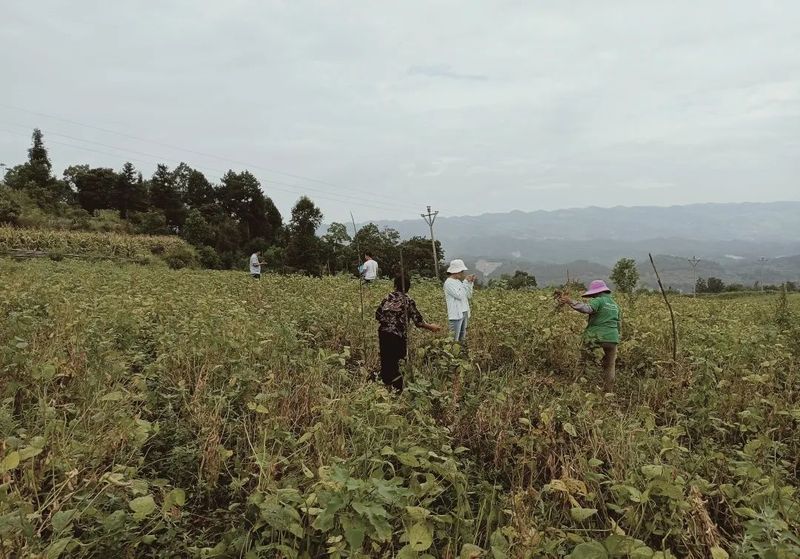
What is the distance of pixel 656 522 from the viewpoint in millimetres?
2742

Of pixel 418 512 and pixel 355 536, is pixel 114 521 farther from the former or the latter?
pixel 418 512

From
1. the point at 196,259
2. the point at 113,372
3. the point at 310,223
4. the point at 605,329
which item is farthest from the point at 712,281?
the point at 113,372

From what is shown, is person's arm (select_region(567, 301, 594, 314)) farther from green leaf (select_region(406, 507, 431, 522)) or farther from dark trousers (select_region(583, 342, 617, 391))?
green leaf (select_region(406, 507, 431, 522))

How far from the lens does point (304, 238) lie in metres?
39.2

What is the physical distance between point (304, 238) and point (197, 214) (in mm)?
9154

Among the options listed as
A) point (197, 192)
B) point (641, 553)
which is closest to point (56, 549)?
point (641, 553)

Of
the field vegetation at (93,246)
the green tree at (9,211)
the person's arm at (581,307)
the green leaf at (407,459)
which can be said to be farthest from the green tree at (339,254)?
the green leaf at (407,459)

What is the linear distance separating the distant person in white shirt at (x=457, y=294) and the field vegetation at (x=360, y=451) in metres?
0.58

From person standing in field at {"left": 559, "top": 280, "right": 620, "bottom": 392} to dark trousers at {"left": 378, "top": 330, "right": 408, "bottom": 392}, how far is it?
202 cm

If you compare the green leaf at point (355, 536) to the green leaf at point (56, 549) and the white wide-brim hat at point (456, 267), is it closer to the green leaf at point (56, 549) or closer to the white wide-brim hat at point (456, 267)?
the green leaf at point (56, 549)

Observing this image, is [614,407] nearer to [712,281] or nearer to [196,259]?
[196,259]

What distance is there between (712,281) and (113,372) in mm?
68818

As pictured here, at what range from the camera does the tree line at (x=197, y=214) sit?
1287 inches

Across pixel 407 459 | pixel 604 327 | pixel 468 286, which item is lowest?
pixel 407 459
